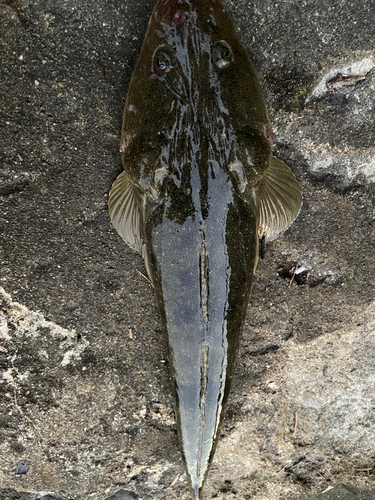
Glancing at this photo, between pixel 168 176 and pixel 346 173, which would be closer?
pixel 168 176

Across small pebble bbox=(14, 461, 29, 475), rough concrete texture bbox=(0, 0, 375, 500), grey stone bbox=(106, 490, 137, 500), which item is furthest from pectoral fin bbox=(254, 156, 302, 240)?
small pebble bbox=(14, 461, 29, 475)

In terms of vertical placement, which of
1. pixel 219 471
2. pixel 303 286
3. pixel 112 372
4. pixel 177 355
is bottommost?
pixel 219 471

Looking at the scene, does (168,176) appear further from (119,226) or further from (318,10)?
(318,10)

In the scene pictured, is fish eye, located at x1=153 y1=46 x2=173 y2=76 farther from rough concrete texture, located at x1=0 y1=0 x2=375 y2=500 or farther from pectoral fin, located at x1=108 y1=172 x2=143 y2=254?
pectoral fin, located at x1=108 y1=172 x2=143 y2=254

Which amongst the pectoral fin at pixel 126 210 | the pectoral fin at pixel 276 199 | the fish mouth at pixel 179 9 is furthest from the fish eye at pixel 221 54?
the pectoral fin at pixel 126 210

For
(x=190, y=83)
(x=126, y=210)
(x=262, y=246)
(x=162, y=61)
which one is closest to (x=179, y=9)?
(x=162, y=61)

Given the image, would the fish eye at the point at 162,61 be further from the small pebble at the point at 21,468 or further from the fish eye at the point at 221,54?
the small pebble at the point at 21,468

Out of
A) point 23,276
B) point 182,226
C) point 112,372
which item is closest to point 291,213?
point 182,226

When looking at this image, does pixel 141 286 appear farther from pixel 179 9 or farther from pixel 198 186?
pixel 179 9
